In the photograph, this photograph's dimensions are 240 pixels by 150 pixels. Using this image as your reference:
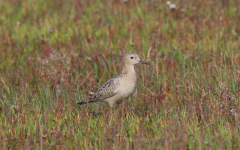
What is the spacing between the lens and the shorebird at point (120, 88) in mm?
6035

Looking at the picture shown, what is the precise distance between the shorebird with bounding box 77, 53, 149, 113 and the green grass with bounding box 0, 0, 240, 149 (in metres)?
0.22

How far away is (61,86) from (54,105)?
0.97m

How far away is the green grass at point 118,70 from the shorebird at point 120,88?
221 millimetres

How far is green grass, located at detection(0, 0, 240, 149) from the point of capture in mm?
4766

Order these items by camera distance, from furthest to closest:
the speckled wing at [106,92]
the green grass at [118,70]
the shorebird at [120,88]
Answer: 1. the speckled wing at [106,92]
2. the shorebird at [120,88]
3. the green grass at [118,70]

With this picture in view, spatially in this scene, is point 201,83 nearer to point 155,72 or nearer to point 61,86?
point 155,72

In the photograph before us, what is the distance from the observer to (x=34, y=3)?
479 inches

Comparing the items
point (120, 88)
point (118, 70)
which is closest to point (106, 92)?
point (120, 88)

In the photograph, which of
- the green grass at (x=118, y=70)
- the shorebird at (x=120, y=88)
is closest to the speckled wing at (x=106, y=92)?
the shorebird at (x=120, y=88)

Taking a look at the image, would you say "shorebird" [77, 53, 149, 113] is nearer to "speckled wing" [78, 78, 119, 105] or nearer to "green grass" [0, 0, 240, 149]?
"speckled wing" [78, 78, 119, 105]

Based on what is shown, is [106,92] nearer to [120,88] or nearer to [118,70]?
[120,88]

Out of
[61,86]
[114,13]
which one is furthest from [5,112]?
[114,13]

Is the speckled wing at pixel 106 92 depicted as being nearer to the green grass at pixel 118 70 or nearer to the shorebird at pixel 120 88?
the shorebird at pixel 120 88

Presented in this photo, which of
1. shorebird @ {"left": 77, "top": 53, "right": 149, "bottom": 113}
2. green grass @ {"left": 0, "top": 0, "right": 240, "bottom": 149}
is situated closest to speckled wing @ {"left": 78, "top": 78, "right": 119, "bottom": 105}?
shorebird @ {"left": 77, "top": 53, "right": 149, "bottom": 113}
